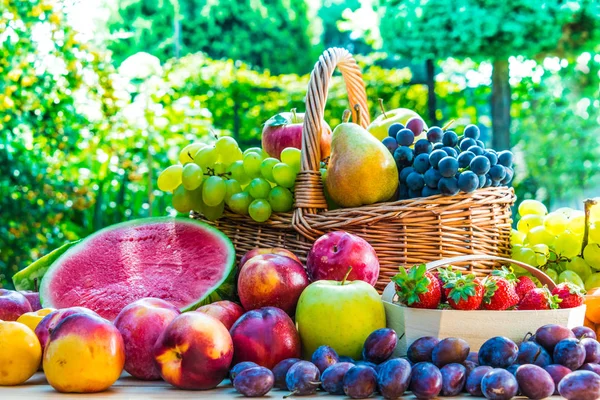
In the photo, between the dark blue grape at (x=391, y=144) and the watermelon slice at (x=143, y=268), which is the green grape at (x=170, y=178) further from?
the dark blue grape at (x=391, y=144)

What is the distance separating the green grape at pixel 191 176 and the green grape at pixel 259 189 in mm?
182

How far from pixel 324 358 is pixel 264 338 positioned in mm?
150

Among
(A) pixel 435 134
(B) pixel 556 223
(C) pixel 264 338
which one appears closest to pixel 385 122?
(A) pixel 435 134

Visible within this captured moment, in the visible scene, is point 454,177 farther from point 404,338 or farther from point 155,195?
point 155,195

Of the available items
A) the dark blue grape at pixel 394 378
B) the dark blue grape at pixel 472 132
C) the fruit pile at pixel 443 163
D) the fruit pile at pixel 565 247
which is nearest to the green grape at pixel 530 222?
the fruit pile at pixel 565 247

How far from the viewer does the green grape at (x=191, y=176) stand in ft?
7.18

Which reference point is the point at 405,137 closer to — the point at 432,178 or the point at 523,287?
the point at 432,178

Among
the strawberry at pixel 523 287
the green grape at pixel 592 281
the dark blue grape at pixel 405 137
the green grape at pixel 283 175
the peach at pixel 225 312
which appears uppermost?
the dark blue grape at pixel 405 137

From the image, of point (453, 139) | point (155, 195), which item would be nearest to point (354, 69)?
point (453, 139)

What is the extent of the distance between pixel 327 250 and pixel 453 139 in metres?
0.58

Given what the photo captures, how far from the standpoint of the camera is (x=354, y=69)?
8.55ft

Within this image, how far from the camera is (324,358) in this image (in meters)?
1.42

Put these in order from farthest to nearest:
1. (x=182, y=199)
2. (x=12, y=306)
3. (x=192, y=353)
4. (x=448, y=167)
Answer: (x=182, y=199), (x=448, y=167), (x=12, y=306), (x=192, y=353)

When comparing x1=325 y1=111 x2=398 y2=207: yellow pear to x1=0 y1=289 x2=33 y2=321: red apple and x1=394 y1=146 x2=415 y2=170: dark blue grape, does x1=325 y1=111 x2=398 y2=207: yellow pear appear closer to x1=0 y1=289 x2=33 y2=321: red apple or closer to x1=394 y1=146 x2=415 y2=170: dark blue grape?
x1=394 y1=146 x2=415 y2=170: dark blue grape
